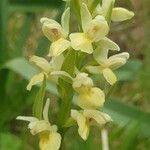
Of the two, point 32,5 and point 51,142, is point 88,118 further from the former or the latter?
point 32,5

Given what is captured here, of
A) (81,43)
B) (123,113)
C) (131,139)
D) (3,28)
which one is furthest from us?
(3,28)

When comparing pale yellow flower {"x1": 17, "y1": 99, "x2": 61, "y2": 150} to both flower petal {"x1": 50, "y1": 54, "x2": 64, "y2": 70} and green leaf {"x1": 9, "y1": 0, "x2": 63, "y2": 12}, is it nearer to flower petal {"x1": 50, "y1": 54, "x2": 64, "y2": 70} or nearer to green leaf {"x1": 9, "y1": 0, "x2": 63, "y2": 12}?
flower petal {"x1": 50, "y1": 54, "x2": 64, "y2": 70}

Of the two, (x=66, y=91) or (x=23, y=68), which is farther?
(x=23, y=68)

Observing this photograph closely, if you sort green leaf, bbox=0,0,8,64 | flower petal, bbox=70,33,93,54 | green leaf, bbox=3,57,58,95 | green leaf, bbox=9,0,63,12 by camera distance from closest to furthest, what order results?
flower petal, bbox=70,33,93,54 < green leaf, bbox=3,57,58,95 < green leaf, bbox=0,0,8,64 < green leaf, bbox=9,0,63,12

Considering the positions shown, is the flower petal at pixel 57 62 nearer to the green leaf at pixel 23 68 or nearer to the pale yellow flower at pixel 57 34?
the pale yellow flower at pixel 57 34

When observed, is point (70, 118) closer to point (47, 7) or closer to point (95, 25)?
point (95, 25)

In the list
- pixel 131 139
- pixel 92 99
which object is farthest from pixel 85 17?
pixel 131 139

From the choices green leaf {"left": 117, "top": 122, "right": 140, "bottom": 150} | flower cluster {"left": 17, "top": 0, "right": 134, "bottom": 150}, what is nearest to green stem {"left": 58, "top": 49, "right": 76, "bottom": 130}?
flower cluster {"left": 17, "top": 0, "right": 134, "bottom": 150}
